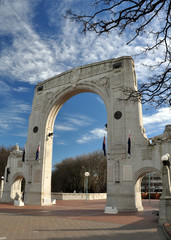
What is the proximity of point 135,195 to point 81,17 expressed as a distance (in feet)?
49.1

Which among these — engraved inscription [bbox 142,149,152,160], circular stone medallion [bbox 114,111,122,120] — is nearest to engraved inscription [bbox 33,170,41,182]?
circular stone medallion [bbox 114,111,122,120]

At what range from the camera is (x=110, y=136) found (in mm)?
19781

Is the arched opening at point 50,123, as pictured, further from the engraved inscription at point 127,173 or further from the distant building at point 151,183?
the distant building at point 151,183

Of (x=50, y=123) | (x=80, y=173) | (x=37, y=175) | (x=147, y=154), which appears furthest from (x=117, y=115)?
(x=80, y=173)

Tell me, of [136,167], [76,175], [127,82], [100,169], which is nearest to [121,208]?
[136,167]

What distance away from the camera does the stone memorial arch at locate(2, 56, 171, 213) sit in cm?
1761

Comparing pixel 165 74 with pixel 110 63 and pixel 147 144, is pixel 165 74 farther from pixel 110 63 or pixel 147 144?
pixel 110 63

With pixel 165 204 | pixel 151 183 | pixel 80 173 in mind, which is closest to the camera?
pixel 165 204

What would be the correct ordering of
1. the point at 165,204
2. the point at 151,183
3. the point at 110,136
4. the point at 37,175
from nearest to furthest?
the point at 165,204 → the point at 110,136 → the point at 37,175 → the point at 151,183

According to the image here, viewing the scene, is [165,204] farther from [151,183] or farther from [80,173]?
[151,183]

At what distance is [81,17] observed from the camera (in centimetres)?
571

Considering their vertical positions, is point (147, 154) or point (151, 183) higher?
point (147, 154)

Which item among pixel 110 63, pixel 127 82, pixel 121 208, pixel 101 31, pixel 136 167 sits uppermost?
pixel 110 63

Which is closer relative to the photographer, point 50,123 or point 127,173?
point 127,173
